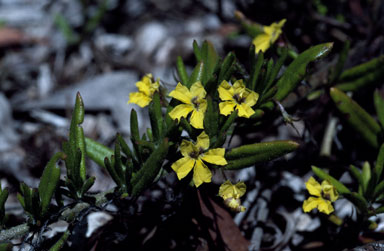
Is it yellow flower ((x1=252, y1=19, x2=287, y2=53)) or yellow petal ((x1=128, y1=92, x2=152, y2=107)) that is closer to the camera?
yellow petal ((x1=128, y1=92, x2=152, y2=107))

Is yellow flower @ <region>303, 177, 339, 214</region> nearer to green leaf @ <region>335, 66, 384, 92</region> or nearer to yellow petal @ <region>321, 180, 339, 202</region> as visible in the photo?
yellow petal @ <region>321, 180, 339, 202</region>

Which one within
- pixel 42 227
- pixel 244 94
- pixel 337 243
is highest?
pixel 244 94

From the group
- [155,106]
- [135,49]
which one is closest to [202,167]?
[155,106]

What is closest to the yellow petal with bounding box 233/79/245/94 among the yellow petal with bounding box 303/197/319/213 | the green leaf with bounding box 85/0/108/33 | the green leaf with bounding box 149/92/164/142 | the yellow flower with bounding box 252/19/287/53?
the green leaf with bounding box 149/92/164/142

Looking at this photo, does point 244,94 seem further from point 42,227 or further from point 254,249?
point 42,227

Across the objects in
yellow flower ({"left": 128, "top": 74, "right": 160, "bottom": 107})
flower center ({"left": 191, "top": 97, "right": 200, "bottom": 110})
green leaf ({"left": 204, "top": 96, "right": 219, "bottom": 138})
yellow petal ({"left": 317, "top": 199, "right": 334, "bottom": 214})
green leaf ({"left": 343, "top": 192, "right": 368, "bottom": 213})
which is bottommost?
green leaf ({"left": 343, "top": 192, "right": 368, "bottom": 213})

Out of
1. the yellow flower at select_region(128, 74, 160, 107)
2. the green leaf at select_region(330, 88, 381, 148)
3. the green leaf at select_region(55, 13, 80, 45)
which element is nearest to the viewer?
the yellow flower at select_region(128, 74, 160, 107)
